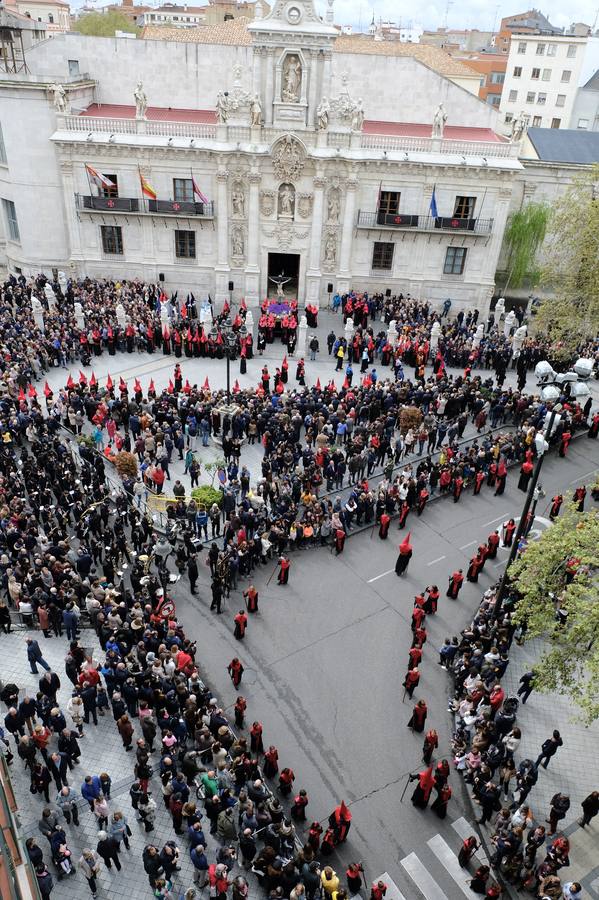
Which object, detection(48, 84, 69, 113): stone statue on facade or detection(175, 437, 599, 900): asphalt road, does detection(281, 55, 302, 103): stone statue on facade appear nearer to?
detection(48, 84, 69, 113): stone statue on facade

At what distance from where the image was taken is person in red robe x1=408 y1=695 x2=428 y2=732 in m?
15.4

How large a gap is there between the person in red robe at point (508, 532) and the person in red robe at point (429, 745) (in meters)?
8.51

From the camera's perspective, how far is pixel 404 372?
3328 cm

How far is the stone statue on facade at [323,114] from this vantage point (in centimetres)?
3416

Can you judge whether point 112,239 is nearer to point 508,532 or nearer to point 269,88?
point 269,88

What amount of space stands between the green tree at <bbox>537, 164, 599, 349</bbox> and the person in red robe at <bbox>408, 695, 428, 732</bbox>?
19.8m

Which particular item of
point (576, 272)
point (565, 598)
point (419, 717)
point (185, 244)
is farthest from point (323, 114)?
point (419, 717)

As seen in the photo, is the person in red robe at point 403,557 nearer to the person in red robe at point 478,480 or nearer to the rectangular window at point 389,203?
the person in red robe at point 478,480

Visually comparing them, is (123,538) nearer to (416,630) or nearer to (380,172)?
(416,630)

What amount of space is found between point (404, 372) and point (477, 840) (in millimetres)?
23124

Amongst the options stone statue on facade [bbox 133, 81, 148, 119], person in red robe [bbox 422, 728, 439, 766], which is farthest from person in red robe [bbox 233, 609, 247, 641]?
stone statue on facade [bbox 133, 81, 148, 119]

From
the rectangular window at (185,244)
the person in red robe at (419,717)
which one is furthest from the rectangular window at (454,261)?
the person in red robe at (419,717)

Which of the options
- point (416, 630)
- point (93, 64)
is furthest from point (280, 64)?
point (416, 630)

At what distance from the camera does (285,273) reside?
3981 cm
